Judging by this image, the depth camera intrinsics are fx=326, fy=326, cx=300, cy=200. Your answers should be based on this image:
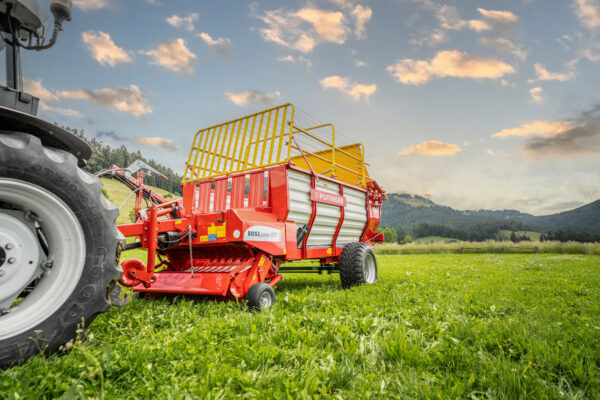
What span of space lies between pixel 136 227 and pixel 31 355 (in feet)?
7.36

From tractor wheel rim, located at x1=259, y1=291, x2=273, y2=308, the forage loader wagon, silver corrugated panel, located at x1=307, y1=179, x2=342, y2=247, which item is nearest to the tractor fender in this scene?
the forage loader wagon

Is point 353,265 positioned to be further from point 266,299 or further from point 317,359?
point 317,359

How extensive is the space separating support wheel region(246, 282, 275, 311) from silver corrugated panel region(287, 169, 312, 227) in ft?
4.74

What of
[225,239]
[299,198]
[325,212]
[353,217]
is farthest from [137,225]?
[353,217]

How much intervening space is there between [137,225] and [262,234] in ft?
5.32

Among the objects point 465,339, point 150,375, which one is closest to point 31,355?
point 150,375

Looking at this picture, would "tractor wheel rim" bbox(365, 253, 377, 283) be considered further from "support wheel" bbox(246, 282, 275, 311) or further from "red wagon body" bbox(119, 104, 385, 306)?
"support wheel" bbox(246, 282, 275, 311)

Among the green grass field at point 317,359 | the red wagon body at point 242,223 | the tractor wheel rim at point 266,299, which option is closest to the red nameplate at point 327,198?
the red wagon body at point 242,223

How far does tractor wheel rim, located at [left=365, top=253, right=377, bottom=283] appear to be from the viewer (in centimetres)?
686

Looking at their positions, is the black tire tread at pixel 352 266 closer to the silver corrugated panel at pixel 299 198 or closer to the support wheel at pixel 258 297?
the silver corrugated panel at pixel 299 198

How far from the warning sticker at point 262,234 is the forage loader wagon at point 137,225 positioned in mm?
15

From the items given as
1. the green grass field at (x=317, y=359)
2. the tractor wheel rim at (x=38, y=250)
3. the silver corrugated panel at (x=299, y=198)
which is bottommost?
the green grass field at (x=317, y=359)

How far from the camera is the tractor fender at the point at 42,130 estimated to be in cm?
212

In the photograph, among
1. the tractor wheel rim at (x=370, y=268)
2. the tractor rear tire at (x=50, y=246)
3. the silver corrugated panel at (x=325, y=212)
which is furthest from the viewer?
the tractor wheel rim at (x=370, y=268)
